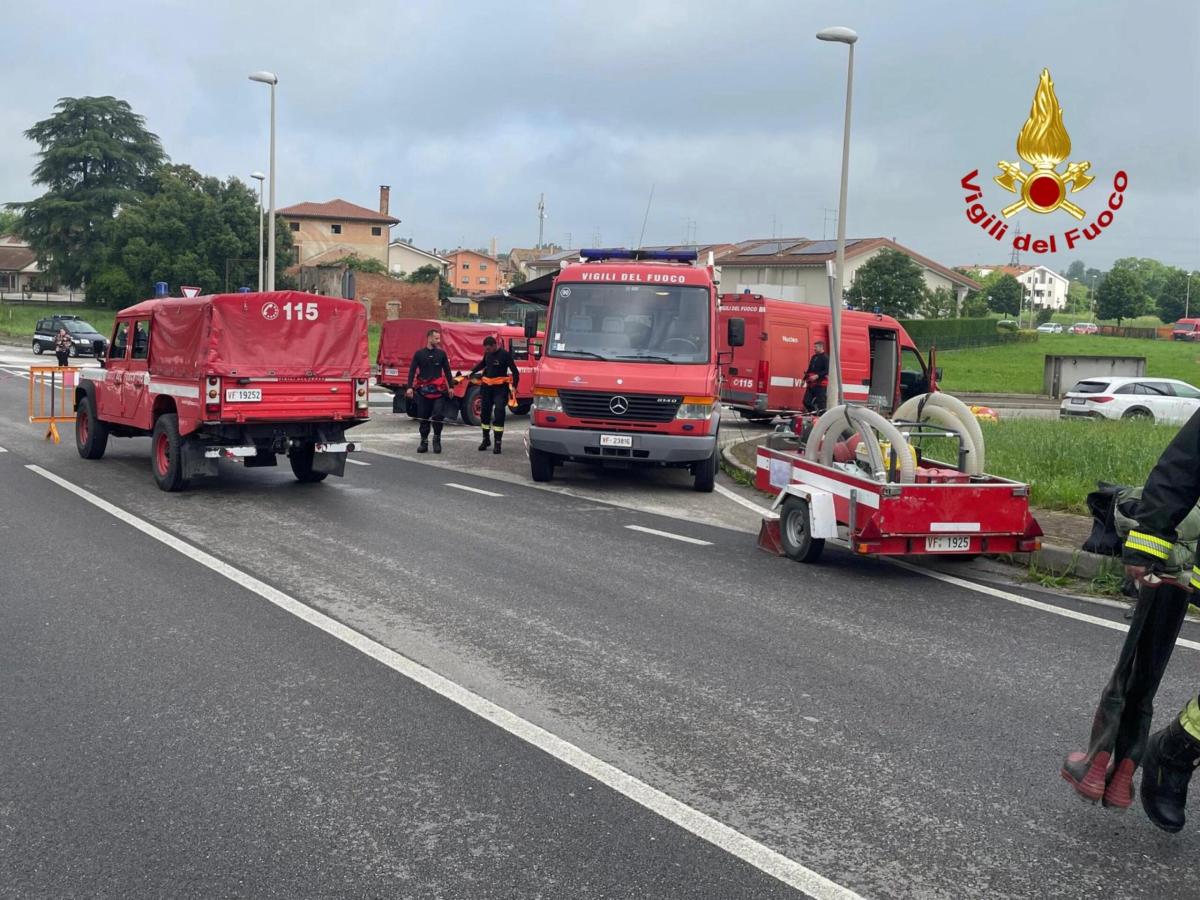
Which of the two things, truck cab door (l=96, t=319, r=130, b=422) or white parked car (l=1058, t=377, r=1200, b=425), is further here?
white parked car (l=1058, t=377, r=1200, b=425)

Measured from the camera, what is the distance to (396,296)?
7744 cm

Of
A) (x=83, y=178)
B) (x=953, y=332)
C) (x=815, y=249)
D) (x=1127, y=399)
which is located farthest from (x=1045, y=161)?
(x=83, y=178)

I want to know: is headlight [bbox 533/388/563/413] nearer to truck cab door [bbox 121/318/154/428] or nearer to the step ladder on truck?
the step ladder on truck

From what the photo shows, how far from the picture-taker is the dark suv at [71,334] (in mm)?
45741

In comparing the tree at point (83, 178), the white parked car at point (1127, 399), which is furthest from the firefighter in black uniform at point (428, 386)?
the tree at point (83, 178)

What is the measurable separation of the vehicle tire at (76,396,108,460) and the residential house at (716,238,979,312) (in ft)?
175

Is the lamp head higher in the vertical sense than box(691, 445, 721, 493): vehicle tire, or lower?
higher

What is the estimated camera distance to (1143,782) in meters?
4.21

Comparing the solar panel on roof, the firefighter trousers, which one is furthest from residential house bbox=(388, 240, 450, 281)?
the firefighter trousers

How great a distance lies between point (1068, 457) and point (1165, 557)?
9.95m

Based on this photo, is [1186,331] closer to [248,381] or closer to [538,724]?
[248,381]

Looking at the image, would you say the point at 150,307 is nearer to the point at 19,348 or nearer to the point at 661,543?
the point at 661,543

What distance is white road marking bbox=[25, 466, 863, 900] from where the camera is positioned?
3855 mm

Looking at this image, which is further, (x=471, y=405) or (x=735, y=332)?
(x=471, y=405)
